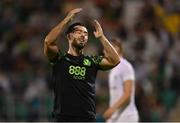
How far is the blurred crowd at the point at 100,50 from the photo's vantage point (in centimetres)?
1567

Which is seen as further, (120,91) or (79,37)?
(120,91)

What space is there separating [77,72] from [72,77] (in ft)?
0.28

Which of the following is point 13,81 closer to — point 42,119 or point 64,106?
point 42,119

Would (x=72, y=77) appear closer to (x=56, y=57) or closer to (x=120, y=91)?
(x=56, y=57)

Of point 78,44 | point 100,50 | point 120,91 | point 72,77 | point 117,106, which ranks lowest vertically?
point 100,50

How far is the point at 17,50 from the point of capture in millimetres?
17562

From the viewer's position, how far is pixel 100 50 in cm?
1675

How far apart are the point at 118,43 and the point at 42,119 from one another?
204 inches

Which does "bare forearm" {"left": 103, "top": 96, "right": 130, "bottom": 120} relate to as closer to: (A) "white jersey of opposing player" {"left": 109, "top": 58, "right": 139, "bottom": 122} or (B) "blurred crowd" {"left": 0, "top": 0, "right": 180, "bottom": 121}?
(A) "white jersey of opposing player" {"left": 109, "top": 58, "right": 139, "bottom": 122}

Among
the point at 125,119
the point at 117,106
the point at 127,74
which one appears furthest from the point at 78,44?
the point at 125,119

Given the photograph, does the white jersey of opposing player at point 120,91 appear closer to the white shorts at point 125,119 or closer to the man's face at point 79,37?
the white shorts at point 125,119

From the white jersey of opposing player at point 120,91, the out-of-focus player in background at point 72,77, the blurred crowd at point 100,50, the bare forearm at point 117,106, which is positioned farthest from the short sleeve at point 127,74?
the blurred crowd at point 100,50

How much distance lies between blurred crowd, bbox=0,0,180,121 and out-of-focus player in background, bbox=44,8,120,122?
22.1 feet

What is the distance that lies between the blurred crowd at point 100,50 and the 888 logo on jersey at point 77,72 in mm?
6751
